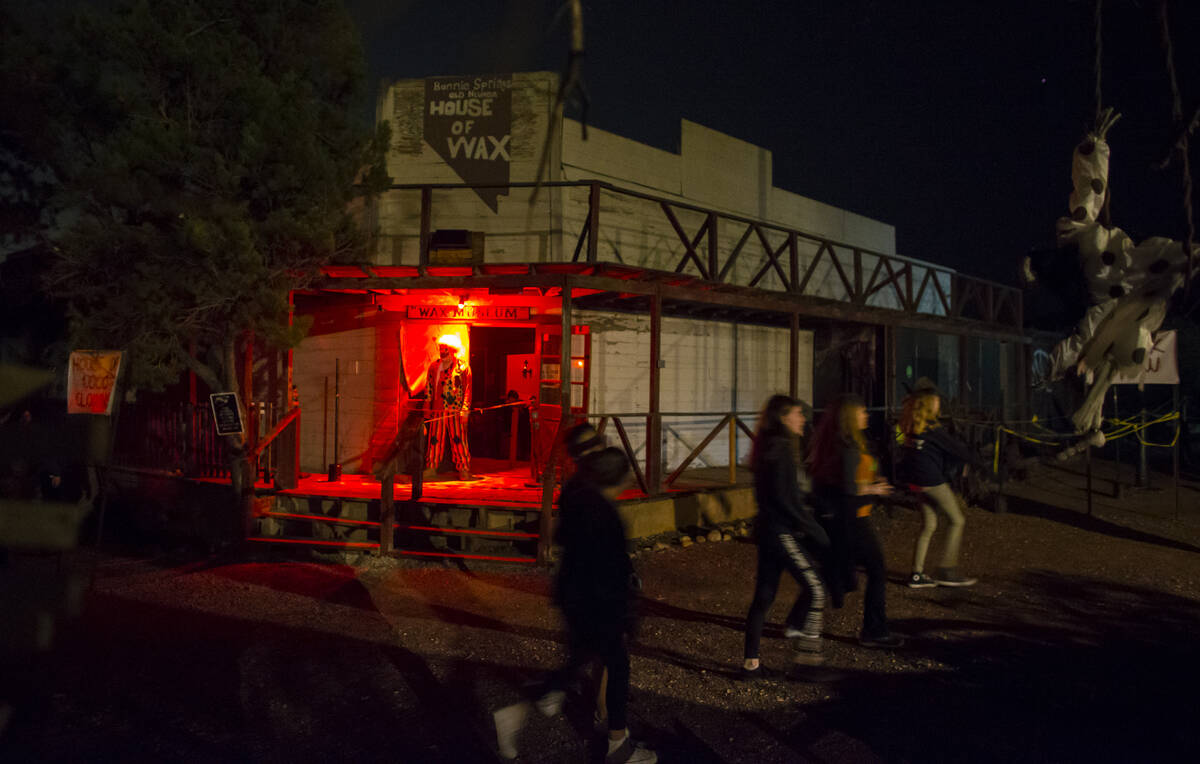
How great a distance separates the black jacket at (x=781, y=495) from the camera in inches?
176

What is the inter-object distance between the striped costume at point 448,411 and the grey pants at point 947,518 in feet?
20.2

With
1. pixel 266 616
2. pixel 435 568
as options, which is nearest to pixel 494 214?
pixel 435 568

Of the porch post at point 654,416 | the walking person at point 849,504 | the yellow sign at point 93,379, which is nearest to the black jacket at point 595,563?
the walking person at point 849,504

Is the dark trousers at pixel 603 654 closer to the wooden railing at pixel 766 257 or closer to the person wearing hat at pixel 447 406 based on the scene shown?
the wooden railing at pixel 766 257

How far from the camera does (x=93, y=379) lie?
27.3 feet

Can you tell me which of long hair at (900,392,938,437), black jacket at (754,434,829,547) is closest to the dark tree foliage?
black jacket at (754,434,829,547)

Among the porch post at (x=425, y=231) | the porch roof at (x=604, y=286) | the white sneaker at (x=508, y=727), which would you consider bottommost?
the white sneaker at (x=508, y=727)

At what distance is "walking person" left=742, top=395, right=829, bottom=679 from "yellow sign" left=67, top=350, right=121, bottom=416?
23.5 ft

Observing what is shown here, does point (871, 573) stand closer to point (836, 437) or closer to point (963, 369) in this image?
point (836, 437)

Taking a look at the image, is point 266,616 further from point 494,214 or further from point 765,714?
point 494,214

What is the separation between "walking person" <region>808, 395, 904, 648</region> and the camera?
493 centimetres

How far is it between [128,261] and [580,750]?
290 inches

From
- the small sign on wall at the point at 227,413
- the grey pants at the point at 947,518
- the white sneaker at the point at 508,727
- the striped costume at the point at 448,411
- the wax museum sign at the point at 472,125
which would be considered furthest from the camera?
the wax museum sign at the point at 472,125

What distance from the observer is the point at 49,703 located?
170 inches
